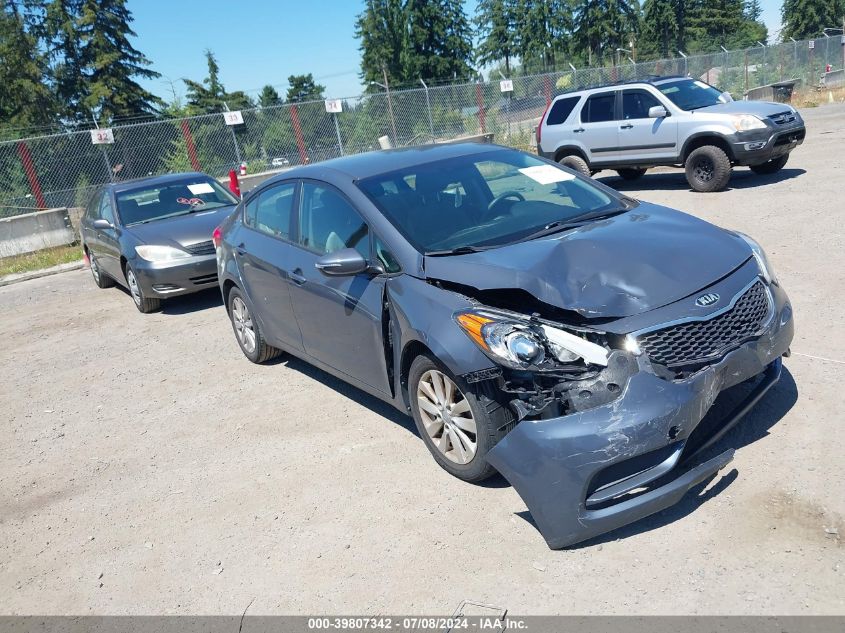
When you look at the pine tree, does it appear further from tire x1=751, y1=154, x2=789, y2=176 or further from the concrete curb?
tire x1=751, y1=154, x2=789, y2=176

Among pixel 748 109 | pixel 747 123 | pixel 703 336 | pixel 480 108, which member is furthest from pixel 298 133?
pixel 703 336

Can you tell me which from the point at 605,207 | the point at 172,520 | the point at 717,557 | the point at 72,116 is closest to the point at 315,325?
the point at 172,520

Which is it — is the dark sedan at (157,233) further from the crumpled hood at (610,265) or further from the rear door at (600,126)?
the rear door at (600,126)

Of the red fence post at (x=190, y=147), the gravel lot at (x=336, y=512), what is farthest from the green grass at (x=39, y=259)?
the gravel lot at (x=336, y=512)

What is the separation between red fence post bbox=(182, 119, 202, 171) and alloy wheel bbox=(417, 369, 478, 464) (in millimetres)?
Result: 16769

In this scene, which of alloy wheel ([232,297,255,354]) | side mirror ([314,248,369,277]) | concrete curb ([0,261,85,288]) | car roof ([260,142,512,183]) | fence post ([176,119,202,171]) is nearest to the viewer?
side mirror ([314,248,369,277])

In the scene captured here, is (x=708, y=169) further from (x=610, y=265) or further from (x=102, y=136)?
(x=102, y=136)

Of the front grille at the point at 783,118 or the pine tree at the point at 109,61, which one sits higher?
the pine tree at the point at 109,61

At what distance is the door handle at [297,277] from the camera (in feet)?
16.2

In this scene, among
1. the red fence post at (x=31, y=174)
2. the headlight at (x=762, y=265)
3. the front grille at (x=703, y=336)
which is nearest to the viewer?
the front grille at (x=703, y=336)

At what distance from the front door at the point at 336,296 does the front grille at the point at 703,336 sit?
→ 1.59 metres

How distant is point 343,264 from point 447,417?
107 cm

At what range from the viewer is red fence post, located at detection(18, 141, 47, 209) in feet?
54.3

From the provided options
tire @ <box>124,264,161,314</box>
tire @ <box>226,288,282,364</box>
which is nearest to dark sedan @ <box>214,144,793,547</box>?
tire @ <box>226,288,282,364</box>
